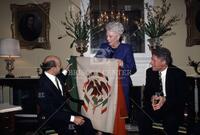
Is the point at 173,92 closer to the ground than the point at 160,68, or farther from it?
closer to the ground

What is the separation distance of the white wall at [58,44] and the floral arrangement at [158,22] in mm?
105

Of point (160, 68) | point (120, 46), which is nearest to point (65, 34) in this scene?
point (120, 46)

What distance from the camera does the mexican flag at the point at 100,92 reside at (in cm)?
367

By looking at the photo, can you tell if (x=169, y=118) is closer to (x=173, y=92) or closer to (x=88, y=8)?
(x=173, y=92)

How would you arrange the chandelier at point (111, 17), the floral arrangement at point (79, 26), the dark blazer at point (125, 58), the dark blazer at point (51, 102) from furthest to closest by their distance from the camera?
the chandelier at point (111, 17)
the floral arrangement at point (79, 26)
the dark blazer at point (125, 58)
the dark blazer at point (51, 102)

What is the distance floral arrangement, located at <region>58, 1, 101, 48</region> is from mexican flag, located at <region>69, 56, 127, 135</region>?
3.67ft

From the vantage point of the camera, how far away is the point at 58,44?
17.8ft

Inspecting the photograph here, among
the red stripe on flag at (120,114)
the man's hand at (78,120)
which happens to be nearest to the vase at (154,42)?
the red stripe on flag at (120,114)

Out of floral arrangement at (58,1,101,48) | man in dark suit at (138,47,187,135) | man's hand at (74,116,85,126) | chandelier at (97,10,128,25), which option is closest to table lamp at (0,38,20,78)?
floral arrangement at (58,1,101,48)

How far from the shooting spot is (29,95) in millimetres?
5148

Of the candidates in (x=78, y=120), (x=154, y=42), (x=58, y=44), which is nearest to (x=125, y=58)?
(x=78, y=120)

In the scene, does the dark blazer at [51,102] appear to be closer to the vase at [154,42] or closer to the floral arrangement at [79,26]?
the floral arrangement at [79,26]

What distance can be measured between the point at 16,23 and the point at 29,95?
4.06ft

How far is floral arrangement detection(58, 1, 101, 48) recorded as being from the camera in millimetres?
4820
